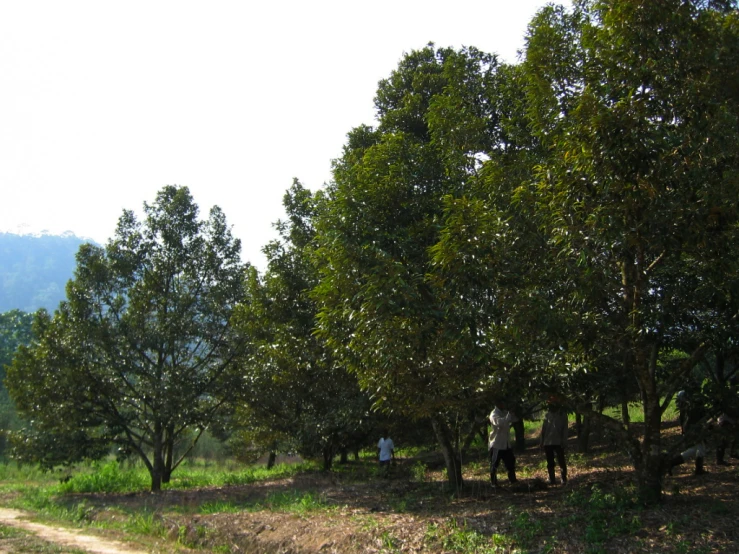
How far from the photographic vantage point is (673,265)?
7102 mm

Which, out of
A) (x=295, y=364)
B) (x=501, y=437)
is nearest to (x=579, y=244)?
(x=501, y=437)

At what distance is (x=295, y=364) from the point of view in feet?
42.3

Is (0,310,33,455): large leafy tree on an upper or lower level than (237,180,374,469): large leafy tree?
upper

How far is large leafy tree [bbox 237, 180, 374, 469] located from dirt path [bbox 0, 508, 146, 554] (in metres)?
4.63

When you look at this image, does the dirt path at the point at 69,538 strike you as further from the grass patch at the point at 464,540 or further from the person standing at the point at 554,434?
the person standing at the point at 554,434

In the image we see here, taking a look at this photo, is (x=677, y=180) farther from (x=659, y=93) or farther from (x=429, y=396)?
(x=429, y=396)

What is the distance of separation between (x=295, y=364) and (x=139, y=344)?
22.2ft

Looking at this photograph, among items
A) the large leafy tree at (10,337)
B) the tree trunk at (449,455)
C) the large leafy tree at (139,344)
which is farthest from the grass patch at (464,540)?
the large leafy tree at (10,337)

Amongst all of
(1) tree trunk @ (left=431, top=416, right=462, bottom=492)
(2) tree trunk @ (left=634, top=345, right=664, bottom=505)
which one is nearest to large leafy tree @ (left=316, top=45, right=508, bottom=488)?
(1) tree trunk @ (left=431, top=416, right=462, bottom=492)

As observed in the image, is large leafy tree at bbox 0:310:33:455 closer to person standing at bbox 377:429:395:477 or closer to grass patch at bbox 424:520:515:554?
person standing at bbox 377:429:395:477

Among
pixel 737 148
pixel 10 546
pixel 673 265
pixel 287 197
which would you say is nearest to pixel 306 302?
pixel 287 197

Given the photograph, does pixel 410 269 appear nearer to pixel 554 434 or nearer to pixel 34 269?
pixel 554 434

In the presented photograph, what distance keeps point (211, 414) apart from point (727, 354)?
13941 millimetres

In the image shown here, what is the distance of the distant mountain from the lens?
13438cm
